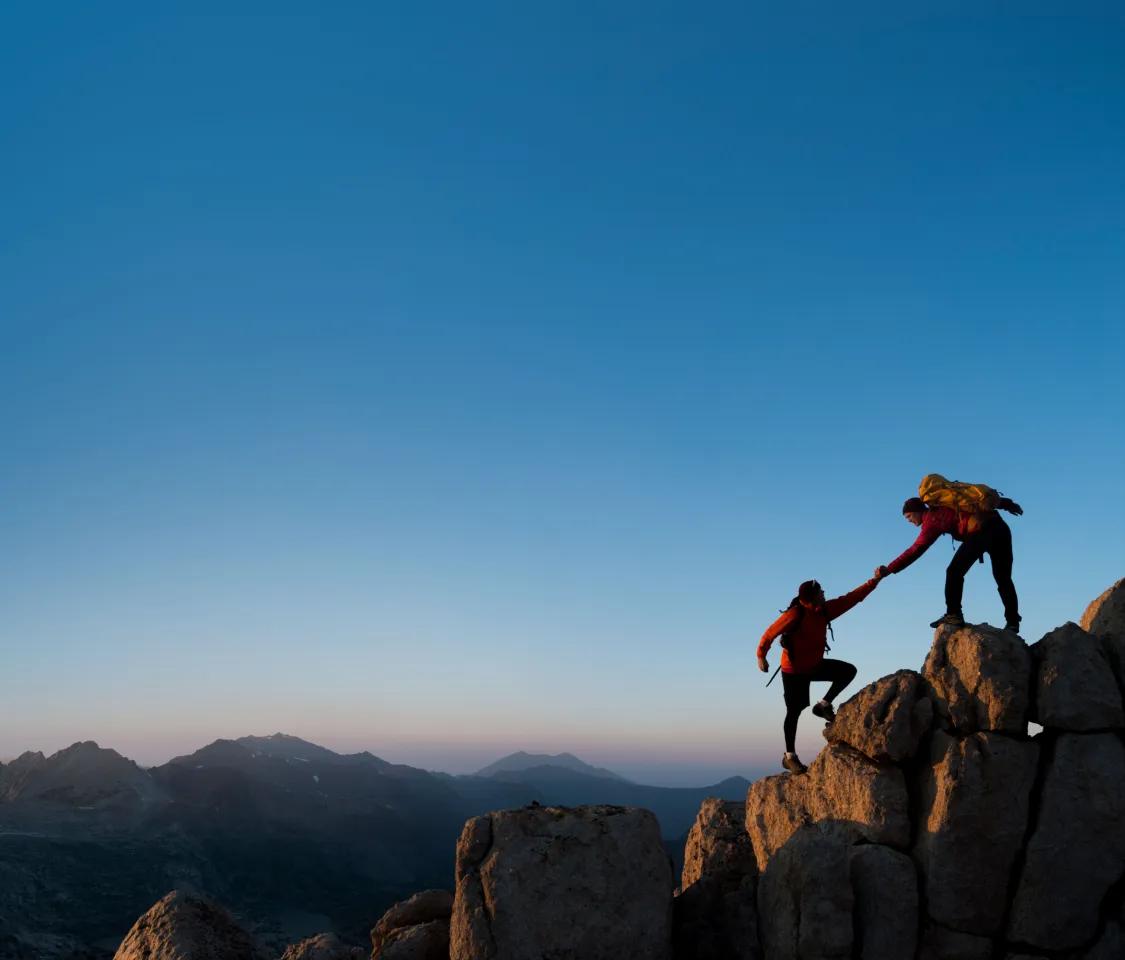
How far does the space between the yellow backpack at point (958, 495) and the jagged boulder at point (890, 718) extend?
12.0 ft

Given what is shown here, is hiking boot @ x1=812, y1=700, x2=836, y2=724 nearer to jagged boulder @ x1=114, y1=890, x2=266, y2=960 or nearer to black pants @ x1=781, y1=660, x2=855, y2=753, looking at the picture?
black pants @ x1=781, y1=660, x2=855, y2=753

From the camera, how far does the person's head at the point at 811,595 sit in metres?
18.0

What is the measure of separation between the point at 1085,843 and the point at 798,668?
5809 mm

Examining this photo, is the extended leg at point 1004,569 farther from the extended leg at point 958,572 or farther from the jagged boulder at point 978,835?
the jagged boulder at point 978,835

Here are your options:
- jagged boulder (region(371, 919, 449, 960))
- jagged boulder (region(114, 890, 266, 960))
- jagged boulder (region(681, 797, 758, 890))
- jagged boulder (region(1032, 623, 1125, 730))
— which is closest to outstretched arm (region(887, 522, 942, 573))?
jagged boulder (region(1032, 623, 1125, 730))

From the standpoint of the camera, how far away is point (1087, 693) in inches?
603

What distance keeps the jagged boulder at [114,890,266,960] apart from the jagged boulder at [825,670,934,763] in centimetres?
1434

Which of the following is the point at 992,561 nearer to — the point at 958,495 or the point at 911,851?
the point at 958,495

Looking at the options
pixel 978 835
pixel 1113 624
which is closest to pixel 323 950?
pixel 978 835

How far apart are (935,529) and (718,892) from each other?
8808mm

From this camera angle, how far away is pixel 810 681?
18438 mm

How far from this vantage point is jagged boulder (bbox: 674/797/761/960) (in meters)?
16.3

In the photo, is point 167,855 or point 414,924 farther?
point 167,855

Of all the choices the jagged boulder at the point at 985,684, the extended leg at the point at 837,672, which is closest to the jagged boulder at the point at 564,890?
the extended leg at the point at 837,672
